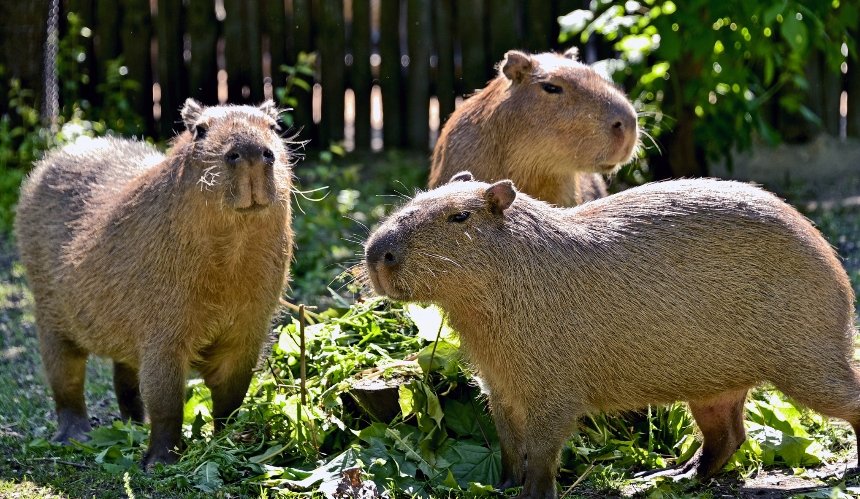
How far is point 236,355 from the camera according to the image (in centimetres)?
488

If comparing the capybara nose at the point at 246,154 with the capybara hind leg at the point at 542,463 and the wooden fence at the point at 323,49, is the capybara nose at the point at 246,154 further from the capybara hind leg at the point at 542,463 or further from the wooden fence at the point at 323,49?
the wooden fence at the point at 323,49

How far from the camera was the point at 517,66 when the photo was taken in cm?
548

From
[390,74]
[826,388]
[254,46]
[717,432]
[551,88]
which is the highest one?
[551,88]

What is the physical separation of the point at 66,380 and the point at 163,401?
909 millimetres

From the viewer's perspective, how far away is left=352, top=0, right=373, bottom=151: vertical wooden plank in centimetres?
1020

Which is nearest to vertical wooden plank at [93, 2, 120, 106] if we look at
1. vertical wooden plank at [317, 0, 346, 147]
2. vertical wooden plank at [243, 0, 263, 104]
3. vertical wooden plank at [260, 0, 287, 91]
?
vertical wooden plank at [243, 0, 263, 104]

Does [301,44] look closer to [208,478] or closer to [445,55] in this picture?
[445,55]

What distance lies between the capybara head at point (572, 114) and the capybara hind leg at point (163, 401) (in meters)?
1.86

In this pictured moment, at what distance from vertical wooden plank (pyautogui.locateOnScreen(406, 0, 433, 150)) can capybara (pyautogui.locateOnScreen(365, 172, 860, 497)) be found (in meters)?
6.09

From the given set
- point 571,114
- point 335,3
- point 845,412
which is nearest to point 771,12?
point 571,114

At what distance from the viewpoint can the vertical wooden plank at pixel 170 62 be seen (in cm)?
1016

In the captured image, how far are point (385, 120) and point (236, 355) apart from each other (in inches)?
233

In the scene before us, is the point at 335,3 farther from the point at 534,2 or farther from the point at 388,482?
the point at 388,482

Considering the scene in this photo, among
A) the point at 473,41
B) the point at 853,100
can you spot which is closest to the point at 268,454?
the point at 473,41
